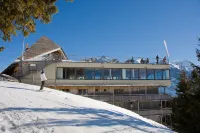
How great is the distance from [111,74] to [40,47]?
40.1ft

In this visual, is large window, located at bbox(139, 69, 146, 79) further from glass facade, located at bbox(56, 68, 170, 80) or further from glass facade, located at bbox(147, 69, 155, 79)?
glass facade, located at bbox(147, 69, 155, 79)

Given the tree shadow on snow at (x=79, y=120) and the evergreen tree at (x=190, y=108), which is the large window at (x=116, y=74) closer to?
the evergreen tree at (x=190, y=108)

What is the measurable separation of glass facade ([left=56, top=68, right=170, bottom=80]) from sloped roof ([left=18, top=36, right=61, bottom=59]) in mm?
5135

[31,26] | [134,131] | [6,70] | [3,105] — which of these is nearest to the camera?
[134,131]

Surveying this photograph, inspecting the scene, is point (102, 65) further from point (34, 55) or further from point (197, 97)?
point (197, 97)

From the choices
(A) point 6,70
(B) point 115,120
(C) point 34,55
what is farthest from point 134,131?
(A) point 6,70

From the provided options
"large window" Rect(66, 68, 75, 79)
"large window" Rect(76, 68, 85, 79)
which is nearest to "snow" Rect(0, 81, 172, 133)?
"large window" Rect(66, 68, 75, 79)

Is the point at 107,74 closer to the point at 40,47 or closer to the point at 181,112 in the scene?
the point at 40,47

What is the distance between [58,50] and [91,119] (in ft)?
102

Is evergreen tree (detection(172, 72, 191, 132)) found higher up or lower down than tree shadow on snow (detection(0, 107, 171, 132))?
lower down

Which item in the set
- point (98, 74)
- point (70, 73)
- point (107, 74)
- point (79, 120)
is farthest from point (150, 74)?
point (79, 120)

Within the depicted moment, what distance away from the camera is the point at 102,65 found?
3847 centimetres

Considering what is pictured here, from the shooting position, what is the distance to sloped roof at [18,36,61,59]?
38272 mm

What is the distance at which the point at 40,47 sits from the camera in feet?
132
